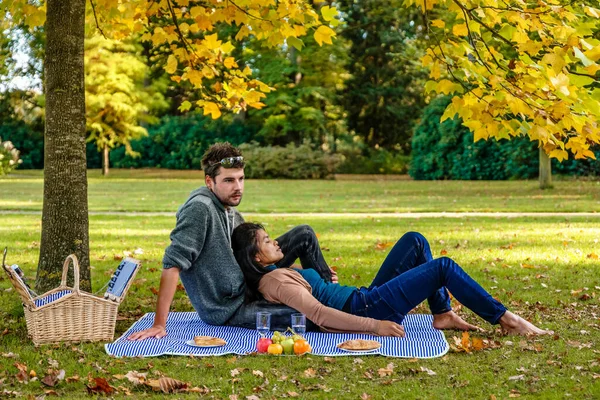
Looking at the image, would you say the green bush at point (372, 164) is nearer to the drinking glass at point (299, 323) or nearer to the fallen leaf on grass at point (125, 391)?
the drinking glass at point (299, 323)

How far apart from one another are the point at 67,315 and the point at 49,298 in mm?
247

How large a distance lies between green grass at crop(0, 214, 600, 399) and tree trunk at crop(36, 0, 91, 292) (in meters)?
0.66

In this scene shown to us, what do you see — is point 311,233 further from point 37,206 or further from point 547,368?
point 37,206

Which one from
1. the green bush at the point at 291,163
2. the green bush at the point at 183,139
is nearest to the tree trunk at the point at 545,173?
the green bush at the point at 291,163

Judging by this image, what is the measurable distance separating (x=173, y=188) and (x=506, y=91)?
71.0 feet

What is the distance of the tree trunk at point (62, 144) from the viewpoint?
21.7 feet

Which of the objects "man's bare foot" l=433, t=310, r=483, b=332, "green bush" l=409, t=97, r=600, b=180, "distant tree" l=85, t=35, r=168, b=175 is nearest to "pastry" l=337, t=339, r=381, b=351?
"man's bare foot" l=433, t=310, r=483, b=332

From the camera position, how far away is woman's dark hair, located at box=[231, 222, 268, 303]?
5809 mm

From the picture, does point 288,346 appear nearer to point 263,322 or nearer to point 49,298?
point 263,322

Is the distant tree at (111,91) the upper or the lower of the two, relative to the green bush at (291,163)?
upper

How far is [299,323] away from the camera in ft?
18.6

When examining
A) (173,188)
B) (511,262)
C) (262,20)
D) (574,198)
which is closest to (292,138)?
(173,188)

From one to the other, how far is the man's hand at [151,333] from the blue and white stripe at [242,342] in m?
0.04

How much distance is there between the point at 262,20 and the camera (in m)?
6.59
